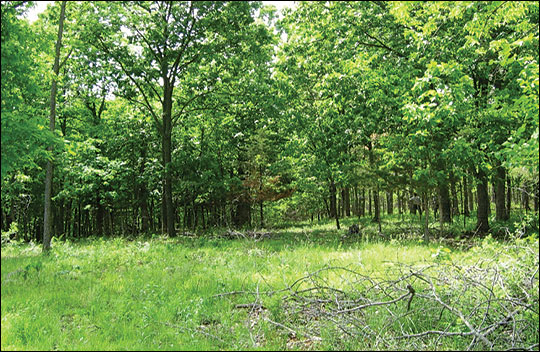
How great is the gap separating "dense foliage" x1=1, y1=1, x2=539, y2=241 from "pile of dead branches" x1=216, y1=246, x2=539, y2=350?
1387 millimetres

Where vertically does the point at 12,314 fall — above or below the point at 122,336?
above

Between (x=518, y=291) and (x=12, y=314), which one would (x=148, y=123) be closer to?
(x=12, y=314)

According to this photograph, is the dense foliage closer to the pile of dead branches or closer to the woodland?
the woodland

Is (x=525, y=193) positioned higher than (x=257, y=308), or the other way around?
(x=525, y=193)

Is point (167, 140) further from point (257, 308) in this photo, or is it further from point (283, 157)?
point (257, 308)

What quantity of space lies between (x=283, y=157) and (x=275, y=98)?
16.6 feet

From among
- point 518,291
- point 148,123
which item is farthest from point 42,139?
point 148,123

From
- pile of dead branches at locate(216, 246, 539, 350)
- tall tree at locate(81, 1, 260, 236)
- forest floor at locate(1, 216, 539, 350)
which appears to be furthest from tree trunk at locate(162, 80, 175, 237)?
pile of dead branches at locate(216, 246, 539, 350)

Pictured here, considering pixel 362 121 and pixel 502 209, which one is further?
pixel 502 209

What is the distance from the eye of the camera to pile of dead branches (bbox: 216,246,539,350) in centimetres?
385

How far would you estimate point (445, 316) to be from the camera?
4.66 m

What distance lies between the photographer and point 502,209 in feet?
47.3

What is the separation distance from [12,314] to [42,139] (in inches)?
80.3

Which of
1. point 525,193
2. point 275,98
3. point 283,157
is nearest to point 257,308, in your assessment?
point 525,193
